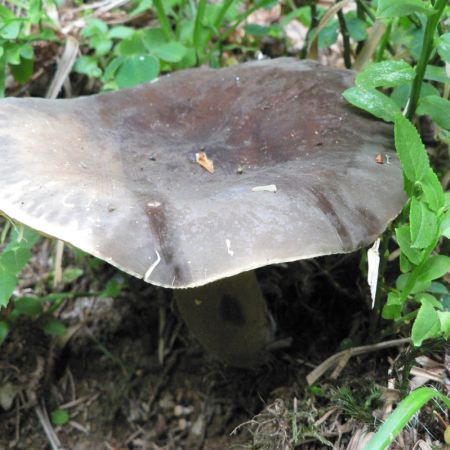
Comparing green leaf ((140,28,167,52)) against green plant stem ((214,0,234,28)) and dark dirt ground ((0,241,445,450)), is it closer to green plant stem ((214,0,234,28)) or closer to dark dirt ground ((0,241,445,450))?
green plant stem ((214,0,234,28))

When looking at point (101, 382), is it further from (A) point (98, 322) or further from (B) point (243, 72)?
(B) point (243, 72)

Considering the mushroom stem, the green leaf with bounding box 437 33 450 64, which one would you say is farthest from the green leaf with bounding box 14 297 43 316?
the green leaf with bounding box 437 33 450 64

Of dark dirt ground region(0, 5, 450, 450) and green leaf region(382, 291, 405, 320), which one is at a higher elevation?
green leaf region(382, 291, 405, 320)

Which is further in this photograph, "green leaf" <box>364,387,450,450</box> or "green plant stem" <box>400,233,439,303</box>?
"green plant stem" <box>400,233,439,303</box>

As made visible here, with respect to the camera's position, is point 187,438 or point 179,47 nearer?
point 187,438

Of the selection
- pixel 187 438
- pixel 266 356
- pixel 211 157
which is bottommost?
pixel 187 438

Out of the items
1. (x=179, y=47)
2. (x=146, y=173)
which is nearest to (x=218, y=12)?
(x=179, y=47)

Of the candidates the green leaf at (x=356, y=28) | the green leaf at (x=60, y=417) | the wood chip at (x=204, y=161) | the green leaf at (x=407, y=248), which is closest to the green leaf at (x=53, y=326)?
the green leaf at (x=60, y=417)
